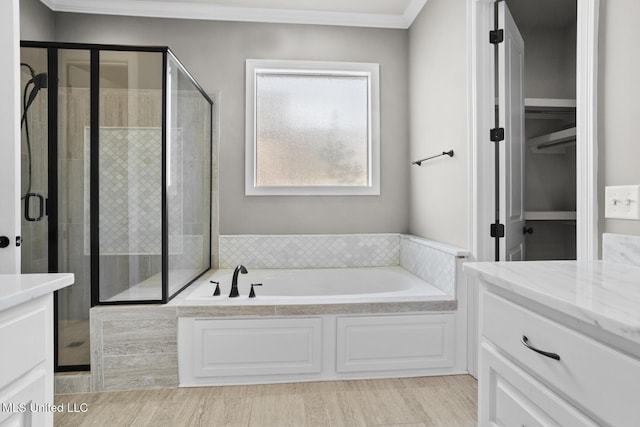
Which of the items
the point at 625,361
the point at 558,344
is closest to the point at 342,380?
the point at 558,344

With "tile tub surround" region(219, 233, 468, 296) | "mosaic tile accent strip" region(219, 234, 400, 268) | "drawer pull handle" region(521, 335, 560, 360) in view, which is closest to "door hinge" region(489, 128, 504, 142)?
"tile tub surround" region(219, 233, 468, 296)

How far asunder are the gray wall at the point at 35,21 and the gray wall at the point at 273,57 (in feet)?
0.22

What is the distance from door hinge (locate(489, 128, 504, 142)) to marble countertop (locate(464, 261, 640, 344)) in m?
1.07

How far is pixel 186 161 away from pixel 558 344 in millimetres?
2287

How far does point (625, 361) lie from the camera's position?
58 centimetres

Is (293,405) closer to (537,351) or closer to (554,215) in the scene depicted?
(537,351)

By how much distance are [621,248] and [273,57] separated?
2.78 meters

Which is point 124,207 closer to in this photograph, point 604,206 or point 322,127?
point 322,127

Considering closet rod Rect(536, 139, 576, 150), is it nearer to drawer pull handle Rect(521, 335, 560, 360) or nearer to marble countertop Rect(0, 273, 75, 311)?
drawer pull handle Rect(521, 335, 560, 360)

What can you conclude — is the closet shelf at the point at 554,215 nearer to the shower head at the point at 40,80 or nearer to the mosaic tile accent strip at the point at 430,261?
the mosaic tile accent strip at the point at 430,261

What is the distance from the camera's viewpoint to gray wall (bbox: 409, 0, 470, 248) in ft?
7.36

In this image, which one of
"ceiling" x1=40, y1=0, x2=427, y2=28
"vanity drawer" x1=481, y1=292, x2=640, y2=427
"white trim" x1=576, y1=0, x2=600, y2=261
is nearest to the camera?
"vanity drawer" x1=481, y1=292, x2=640, y2=427

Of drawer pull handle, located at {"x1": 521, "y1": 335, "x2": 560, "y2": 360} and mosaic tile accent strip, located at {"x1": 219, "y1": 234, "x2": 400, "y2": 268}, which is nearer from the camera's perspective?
drawer pull handle, located at {"x1": 521, "y1": 335, "x2": 560, "y2": 360}

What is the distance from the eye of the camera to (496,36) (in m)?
2.05
